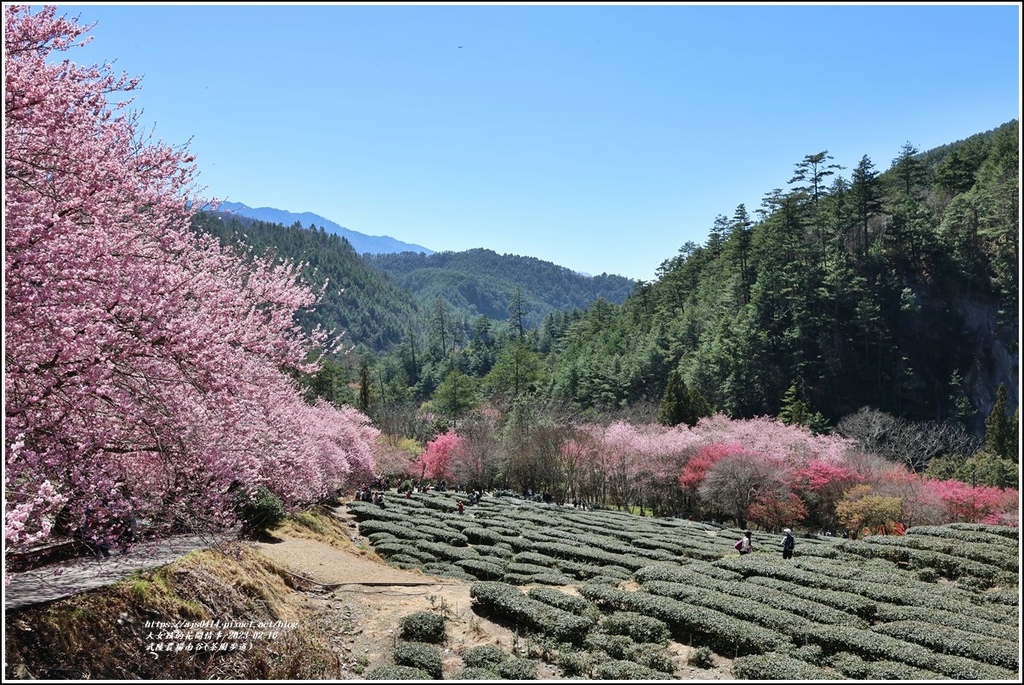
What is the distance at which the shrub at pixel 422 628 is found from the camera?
1311 centimetres

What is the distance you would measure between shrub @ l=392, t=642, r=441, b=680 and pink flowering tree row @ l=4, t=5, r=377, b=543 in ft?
15.5

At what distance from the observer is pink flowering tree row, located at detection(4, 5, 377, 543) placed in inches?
242

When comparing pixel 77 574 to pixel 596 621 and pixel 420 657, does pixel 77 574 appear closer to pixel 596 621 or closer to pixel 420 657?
pixel 420 657

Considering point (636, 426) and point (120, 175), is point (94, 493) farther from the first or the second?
point (636, 426)

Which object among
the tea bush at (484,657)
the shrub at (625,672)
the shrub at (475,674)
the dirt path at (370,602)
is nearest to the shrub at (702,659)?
the shrub at (625,672)

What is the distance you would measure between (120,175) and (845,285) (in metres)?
81.0

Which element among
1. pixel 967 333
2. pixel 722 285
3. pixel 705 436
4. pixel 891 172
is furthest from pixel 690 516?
pixel 891 172

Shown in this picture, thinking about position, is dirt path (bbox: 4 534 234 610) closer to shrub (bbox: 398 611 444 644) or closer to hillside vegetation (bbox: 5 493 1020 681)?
hillside vegetation (bbox: 5 493 1020 681)

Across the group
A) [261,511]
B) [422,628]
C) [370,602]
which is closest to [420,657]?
[422,628]

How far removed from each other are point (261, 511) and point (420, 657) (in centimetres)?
1095

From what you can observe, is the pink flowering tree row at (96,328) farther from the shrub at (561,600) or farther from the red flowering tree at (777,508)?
the red flowering tree at (777,508)

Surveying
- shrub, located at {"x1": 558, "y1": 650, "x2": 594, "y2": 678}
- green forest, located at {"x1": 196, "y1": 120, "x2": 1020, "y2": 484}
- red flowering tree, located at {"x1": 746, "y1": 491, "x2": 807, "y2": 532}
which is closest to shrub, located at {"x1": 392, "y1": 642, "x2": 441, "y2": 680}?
shrub, located at {"x1": 558, "y1": 650, "x2": 594, "y2": 678}

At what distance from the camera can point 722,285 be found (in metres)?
95.9

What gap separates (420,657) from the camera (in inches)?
460
